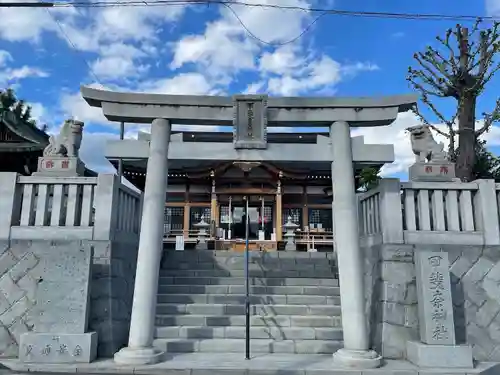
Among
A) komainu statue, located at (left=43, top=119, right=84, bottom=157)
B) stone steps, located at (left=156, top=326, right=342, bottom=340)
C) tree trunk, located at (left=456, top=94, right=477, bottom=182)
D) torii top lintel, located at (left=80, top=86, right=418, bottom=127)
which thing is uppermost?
tree trunk, located at (left=456, top=94, right=477, bottom=182)

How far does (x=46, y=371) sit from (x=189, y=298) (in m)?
3.29

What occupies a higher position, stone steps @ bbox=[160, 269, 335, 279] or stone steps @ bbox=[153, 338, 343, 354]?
stone steps @ bbox=[160, 269, 335, 279]

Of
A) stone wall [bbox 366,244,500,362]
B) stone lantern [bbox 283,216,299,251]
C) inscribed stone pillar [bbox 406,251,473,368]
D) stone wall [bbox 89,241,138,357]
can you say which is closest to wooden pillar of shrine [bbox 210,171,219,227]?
stone lantern [bbox 283,216,299,251]

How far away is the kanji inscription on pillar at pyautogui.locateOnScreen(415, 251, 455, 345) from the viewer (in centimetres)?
643

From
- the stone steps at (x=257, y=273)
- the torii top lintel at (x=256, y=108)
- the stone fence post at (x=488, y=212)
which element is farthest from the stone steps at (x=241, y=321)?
the torii top lintel at (x=256, y=108)

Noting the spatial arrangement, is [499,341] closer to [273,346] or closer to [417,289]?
[417,289]

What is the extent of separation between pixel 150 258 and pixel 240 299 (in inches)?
105

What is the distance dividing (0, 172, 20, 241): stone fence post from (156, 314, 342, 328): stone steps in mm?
3401

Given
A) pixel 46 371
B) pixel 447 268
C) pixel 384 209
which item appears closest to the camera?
pixel 46 371

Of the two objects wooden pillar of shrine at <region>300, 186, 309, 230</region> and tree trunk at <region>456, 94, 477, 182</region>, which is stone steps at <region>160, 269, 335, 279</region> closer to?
tree trunk at <region>456, 94, 477, 182</region>

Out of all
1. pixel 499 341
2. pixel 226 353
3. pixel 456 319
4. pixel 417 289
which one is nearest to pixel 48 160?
pixel 226 353

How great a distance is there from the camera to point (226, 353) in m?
7.26

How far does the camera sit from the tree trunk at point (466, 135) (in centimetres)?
1197

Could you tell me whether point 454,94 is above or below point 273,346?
above
